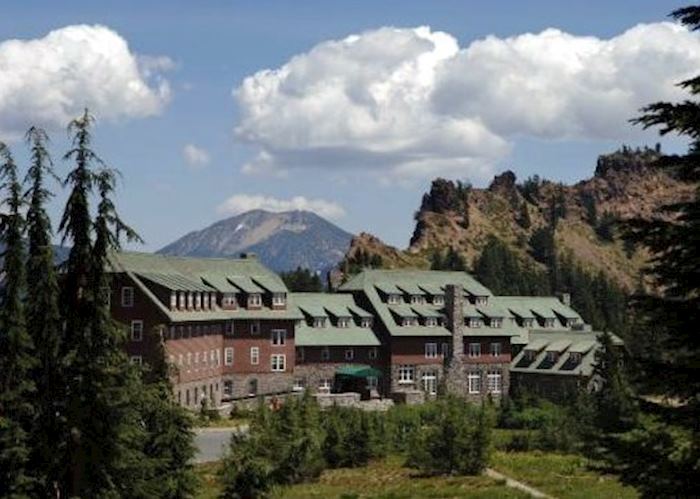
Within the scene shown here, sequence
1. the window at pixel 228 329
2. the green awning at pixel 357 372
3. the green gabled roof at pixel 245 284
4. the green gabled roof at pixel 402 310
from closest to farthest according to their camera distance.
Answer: the window at pixel 228 329 → the green gabled roof at pixel 245 284 → the green awning at pixel 357 372 → the green gabled roof at pixel 402 310

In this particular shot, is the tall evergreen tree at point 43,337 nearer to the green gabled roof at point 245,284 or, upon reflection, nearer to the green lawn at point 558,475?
the green lawn at point 558,475

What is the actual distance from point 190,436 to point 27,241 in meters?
10.2

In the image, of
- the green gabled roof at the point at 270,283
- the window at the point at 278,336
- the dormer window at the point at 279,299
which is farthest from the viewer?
the green gabled roof at the point at 270,283

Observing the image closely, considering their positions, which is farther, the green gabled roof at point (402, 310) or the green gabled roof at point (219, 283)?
the green gabled roof at point (402, 310)

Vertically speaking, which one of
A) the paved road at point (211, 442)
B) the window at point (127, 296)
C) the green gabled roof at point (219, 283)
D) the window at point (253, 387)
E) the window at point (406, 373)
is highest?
the green gabled roof at point (219, 283)

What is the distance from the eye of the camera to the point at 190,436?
3716 cm

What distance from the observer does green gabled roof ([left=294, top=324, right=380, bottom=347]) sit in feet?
289

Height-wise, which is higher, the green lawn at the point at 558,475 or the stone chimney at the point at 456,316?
the stone chimney at the point at 456,316

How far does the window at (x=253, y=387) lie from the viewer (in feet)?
279

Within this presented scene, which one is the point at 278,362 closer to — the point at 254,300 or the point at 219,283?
the point at 254,300

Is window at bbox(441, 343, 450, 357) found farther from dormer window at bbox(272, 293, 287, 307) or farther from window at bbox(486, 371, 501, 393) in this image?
dormer window at bbox(272, 293, 287, 307)

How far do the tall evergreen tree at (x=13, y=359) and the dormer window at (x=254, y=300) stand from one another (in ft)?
175

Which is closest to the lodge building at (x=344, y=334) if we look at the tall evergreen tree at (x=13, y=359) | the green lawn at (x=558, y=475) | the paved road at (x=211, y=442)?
the paved road at (x=211, y=442)

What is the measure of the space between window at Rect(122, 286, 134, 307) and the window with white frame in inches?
1193
